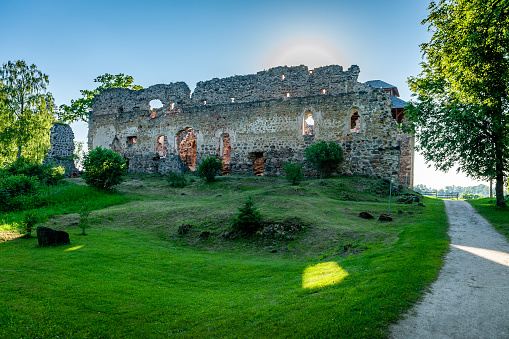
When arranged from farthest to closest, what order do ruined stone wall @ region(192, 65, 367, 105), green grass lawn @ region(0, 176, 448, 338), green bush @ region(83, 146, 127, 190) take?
ruined stone wall @ region(192, 65, 367, 105), green bush @ region(83, 146, 127, 190), green grass lawn @ region(0, 176, 448, 338)

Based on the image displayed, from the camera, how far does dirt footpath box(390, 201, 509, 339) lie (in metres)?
3.95

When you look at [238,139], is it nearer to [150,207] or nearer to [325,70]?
[325,70]

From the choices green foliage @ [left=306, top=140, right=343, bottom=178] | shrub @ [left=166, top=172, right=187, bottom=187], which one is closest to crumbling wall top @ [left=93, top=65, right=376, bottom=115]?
green foliage @ [left=306, top=140, right=343, bottom=178]

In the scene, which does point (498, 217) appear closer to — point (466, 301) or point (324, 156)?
point (466, 301)

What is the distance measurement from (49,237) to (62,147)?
2314cm

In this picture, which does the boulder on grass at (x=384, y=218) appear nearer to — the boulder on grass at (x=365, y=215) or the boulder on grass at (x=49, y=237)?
the boulder on grass at (x=365, y=215)

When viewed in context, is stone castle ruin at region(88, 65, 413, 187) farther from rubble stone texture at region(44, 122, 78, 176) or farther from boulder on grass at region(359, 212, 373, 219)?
boulder on grass at region(359, 212, 373, 219)

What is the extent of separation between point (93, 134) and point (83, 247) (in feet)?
84.1

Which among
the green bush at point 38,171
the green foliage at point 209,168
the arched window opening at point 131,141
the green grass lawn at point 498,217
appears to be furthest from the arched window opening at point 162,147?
the green grass lawn at point 498,217

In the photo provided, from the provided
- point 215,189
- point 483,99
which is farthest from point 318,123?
point 483,99

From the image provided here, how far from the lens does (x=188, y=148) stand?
29.8 m

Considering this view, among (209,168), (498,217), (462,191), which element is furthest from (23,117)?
(462,191)

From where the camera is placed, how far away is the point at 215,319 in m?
4.54

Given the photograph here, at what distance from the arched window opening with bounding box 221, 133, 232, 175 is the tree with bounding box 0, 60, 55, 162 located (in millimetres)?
12726
